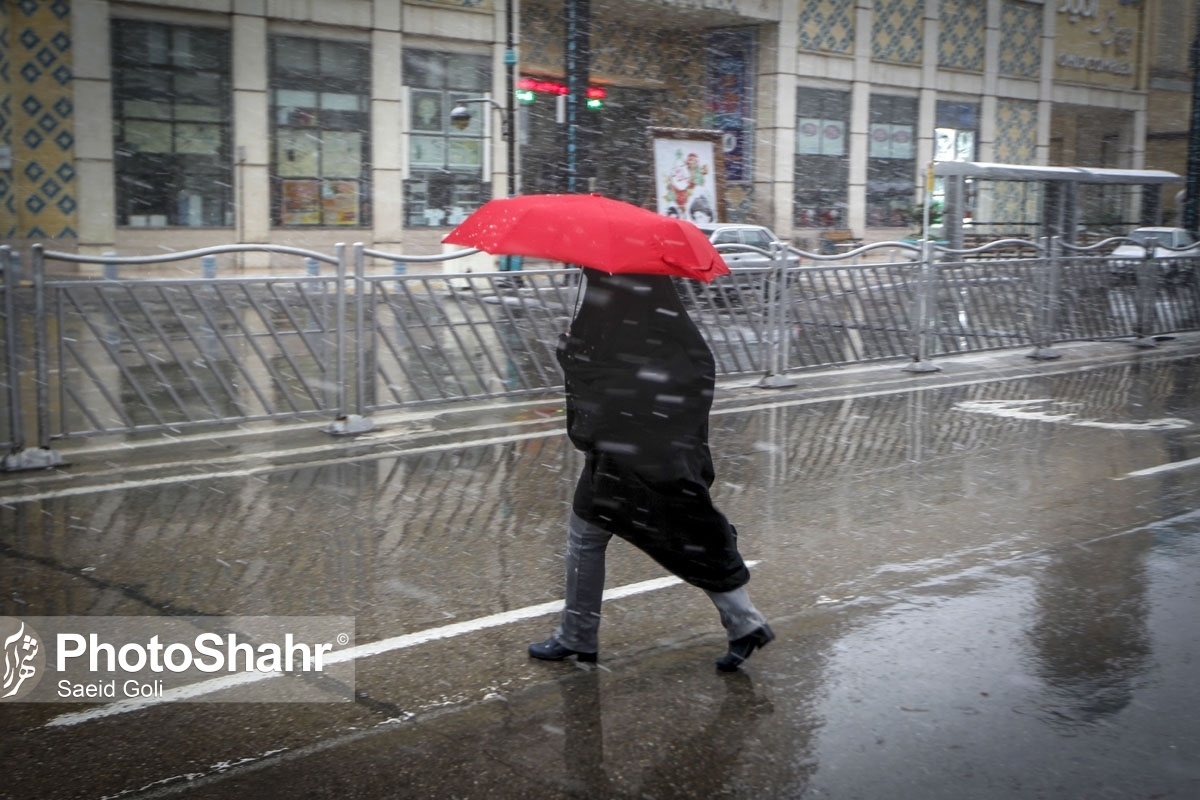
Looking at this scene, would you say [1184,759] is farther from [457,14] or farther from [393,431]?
[457,14]

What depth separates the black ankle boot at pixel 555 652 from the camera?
15.7 ft

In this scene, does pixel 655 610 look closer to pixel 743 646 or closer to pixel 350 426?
pixel 743 646

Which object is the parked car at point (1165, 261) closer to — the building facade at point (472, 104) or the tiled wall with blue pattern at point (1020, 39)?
the building facade at point (472, 104)

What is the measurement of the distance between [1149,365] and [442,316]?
358 inches

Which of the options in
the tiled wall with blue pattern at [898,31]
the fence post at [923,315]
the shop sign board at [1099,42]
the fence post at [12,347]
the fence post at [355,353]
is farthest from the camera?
the shop sign board at [1099,42]

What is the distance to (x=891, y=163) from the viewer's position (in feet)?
131

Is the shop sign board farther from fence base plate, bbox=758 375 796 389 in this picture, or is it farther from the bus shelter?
fence base plate, bbox=758 375 796 389

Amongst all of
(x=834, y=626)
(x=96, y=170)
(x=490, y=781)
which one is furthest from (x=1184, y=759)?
(x=96, y=170)

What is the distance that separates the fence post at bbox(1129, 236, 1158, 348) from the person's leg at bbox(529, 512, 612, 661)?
12939 millimetres

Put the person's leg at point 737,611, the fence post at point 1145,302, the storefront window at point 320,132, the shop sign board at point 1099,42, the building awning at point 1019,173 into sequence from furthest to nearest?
the shop sign board at point 1099,42 < the building awning at point 1019,173 < the storefront window at point 320,132 < the fence post at point 1145,302 < the person's leg at point 737,611

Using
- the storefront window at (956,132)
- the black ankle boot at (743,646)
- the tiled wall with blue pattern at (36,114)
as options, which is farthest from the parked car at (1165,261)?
the storefront window at (956,132)

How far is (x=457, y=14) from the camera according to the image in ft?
94.2

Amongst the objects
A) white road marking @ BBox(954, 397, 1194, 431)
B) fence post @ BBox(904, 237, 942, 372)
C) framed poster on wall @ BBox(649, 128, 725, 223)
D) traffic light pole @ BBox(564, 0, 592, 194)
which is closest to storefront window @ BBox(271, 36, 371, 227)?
framed poster on wall @ BBox(649, 128, 725, 223)

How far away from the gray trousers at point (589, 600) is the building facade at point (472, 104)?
13.9 m
